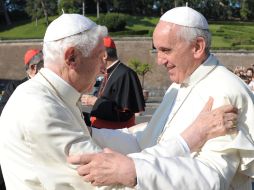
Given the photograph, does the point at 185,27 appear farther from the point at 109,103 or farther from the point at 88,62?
the point at 109,103

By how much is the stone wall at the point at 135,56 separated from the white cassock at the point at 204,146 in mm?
33338

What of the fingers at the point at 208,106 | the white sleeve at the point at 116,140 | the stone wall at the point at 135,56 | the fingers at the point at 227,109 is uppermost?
the fingers at the point at 227,109

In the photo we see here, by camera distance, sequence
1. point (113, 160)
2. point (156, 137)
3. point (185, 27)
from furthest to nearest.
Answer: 1. point (156, 137)
2. point (185, 27)
3. point (113, 160)

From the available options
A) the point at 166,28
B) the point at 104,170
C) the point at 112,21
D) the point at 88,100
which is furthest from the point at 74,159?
the point at 112,21

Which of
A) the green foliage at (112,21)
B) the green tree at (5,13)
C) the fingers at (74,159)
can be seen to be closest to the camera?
the fingers at (74,159)

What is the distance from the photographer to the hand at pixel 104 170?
2.29 metres

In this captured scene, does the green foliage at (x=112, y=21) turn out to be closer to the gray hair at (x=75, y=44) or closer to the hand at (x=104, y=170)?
the gray hair at (x=75, y=44)

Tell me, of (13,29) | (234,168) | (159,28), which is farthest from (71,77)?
(13,29)

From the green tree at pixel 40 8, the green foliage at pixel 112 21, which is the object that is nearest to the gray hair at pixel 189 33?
the green foliage at pixel 112 21

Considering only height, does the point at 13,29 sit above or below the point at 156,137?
below

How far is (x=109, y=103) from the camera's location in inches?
211

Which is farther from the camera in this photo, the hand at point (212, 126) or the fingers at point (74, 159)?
the hand at point (212, 126)

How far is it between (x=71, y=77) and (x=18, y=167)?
500 mm

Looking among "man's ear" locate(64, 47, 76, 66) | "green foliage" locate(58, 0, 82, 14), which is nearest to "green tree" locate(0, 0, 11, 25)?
"green foliage" locate(58, 0, 82, 14)
